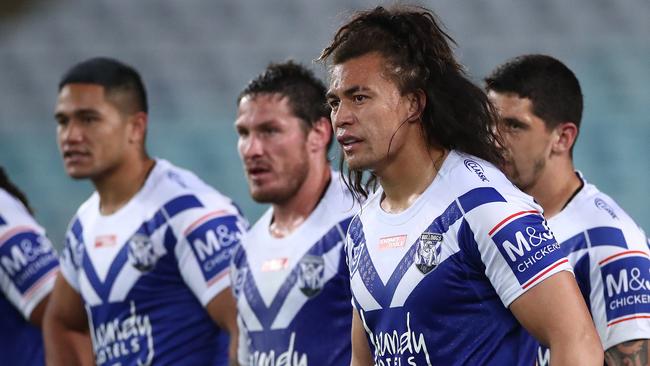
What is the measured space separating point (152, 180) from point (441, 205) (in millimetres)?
2336

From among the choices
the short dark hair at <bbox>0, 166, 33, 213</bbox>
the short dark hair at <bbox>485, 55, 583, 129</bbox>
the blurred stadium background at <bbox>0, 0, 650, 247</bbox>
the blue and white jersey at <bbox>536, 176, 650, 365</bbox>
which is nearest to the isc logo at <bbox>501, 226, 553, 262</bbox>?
the blue and white jersey at <bbox>536, 176, 650, 365</bbox>

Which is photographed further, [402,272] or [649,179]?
[649,179]

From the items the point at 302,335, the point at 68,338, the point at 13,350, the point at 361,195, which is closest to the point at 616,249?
the point at 361,195

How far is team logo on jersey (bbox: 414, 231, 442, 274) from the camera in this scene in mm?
3277

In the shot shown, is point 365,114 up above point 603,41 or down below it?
below

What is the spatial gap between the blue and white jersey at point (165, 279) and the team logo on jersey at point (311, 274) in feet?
1.98

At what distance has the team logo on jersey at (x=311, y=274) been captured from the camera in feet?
14.6

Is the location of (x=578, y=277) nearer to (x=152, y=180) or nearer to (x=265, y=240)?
(x=265, y=240)

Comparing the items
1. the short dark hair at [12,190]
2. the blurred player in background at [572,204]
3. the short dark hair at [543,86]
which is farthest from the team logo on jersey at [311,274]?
the short dark hair at [12,190]

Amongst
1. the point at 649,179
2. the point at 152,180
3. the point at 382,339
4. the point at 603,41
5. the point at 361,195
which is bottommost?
the point at 382,339

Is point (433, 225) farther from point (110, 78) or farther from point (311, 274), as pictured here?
point (110, 78)

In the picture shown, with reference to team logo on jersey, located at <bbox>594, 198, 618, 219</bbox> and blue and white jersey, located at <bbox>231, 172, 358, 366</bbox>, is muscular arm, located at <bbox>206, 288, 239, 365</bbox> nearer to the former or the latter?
blue and white jersey, located at <bbox>231, 172, 358, 366</bbox>

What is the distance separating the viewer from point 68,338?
18.6 ft

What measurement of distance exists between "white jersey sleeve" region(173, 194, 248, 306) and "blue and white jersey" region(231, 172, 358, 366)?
0.72 ft
